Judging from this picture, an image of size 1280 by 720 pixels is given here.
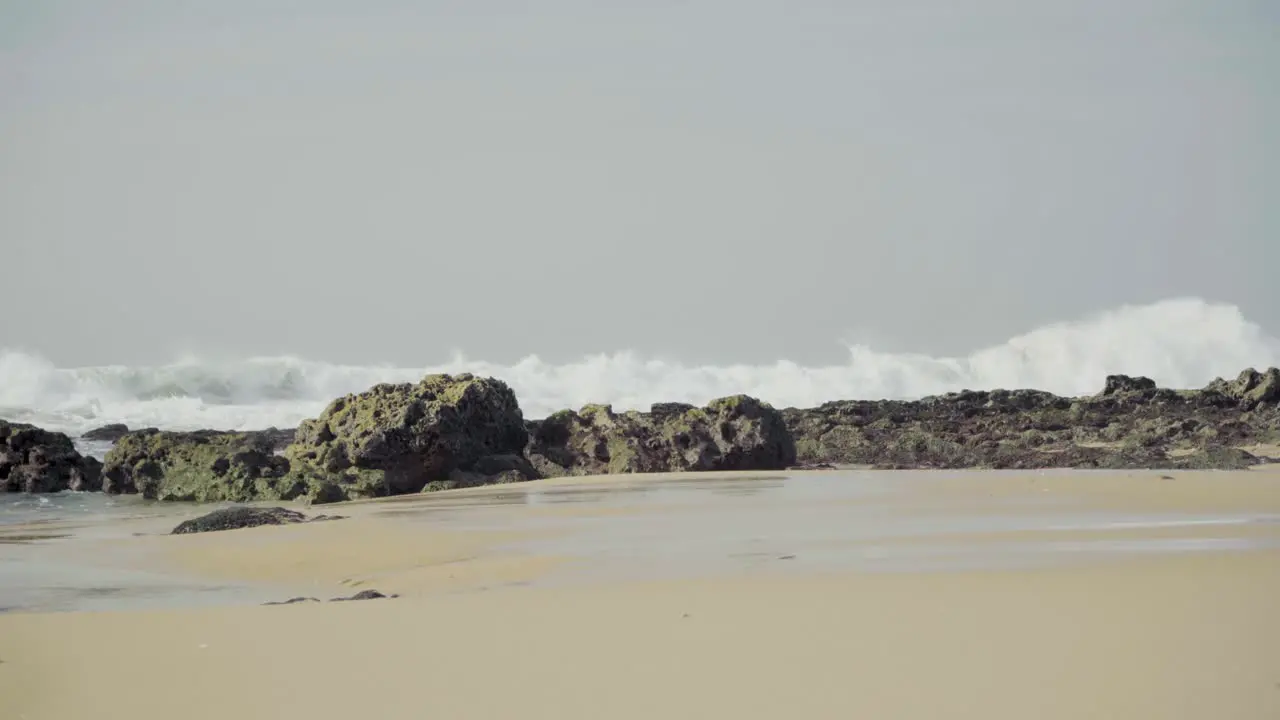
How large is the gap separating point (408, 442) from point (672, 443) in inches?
144

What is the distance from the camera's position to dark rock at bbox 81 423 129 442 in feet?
92.5

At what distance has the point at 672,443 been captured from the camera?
17.0m

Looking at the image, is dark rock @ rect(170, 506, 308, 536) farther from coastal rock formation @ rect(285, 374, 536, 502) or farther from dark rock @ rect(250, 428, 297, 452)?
dark rock @ rect(250, 428, 297, 452)

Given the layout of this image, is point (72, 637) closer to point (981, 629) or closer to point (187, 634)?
point (187, 634)

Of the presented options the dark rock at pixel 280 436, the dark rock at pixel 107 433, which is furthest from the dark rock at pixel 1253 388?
the dark rock at pixel 107 433

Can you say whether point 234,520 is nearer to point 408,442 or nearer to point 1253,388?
point 408,442

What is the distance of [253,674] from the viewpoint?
3.89 m

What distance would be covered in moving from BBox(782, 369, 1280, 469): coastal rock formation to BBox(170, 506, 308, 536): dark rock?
10.1 metres

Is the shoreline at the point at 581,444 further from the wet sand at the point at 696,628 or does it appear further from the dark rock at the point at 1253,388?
the wet sand at the point at 696,628

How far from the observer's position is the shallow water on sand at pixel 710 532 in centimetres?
629

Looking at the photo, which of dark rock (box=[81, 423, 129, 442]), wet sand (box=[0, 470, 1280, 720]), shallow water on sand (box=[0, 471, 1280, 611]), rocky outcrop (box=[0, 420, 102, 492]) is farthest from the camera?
dark rock (box=[81, 423, 129, 442])

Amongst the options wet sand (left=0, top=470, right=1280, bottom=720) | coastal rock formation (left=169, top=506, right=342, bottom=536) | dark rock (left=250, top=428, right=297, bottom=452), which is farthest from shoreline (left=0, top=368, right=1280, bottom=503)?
wet sand (left=0, top=470, right=1280, bottom=720)

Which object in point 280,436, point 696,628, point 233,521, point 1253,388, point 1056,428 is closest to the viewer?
point 696,628

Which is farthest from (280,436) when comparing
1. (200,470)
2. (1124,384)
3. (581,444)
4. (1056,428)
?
(1124,384)
